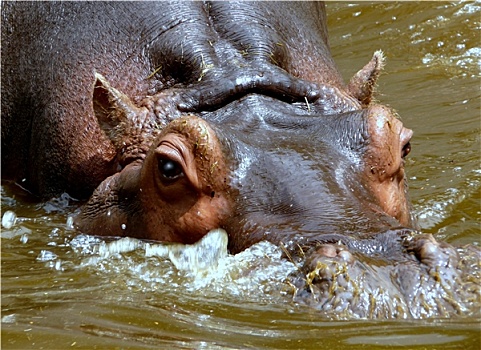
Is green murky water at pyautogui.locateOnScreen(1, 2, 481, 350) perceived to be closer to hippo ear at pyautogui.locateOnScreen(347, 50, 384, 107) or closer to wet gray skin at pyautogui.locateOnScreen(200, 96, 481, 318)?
wet gray skin at pyautogui.locateOnScreen(200, 96, 481, 318)

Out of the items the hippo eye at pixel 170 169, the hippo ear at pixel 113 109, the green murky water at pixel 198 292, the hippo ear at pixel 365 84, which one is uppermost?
the hippo ear at pixel 365 84

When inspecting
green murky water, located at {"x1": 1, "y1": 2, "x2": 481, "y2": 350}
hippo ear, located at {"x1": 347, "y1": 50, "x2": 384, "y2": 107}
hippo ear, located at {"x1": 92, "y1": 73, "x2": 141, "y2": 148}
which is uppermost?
hippo ear, located at {"x1": 347, "y1": 50, "x2": 384, "y2": 107}

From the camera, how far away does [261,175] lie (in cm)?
383

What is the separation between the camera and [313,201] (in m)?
3.64

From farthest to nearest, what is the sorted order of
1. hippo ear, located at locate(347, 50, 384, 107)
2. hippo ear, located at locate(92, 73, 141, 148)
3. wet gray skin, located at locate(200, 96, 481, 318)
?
1. hippo ear, located at locate(347, 50, 384, 107)
2. hippo ear, located at locate(92, 73, 141, 148)
3. wet gray skin, located at locate(200, 96, 481, 318)

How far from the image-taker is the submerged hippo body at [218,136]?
333 centimetres

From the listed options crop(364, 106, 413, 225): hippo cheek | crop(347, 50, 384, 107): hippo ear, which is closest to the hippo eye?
crop(364, 106, 413, 225): hippo cheek

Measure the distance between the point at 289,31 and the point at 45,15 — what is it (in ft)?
4.99

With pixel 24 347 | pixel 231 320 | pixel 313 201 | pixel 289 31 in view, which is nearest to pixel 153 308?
pixel 231 320

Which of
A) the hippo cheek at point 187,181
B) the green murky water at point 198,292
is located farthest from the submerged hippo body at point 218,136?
the green murky water at point 198,292

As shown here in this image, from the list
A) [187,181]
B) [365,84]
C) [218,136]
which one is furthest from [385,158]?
[365,84]

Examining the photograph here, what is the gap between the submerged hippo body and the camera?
3326 millimetres

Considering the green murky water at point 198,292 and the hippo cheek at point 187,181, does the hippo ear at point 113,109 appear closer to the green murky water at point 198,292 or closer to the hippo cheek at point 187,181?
the hippo cheek at point 187,181

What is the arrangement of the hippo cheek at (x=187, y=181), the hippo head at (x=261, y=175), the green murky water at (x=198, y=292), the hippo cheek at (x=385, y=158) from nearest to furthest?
1. the green murky water at (x=198, y=292)
2. the hippo head at (x=261, y=175)
3. the hippo cheek at (x=187, y=181)
4. the hippo cheek at (x=385, y=158)
